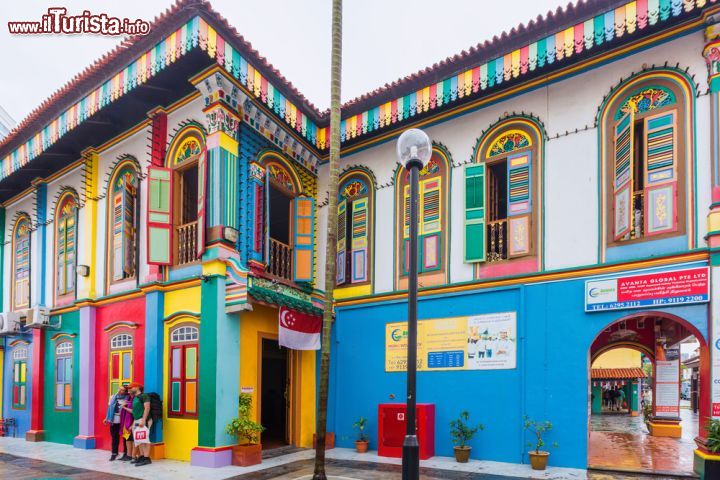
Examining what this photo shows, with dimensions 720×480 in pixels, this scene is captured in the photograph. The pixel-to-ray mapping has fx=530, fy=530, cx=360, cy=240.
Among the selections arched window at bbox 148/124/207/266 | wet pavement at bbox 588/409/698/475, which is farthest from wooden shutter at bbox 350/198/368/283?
wet pavement at bbox 588/409/698/475

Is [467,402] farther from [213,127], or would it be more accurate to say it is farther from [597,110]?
[213,127]

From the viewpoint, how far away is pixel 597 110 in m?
9.64

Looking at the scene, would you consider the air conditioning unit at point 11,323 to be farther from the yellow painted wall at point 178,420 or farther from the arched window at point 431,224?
the arched window at point 431,224

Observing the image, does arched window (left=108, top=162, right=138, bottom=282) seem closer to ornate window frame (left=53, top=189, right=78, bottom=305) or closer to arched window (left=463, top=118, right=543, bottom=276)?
ornate window frame (left=53, top=189, right=78, bottom=305)

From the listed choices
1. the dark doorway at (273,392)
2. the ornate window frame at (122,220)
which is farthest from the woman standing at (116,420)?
the dark doorway at (273,392)

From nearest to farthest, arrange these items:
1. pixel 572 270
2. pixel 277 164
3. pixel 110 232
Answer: pixel 572 270
pixel 277 164
pixel 110 232

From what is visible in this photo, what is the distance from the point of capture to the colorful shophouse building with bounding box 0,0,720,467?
895 cm

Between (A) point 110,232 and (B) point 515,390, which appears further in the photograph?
(A) point 110,232

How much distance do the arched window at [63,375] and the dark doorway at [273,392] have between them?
4.79 metres

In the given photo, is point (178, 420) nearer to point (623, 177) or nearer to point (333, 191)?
→ point (333, 191)

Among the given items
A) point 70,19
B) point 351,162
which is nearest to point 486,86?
point 351,162

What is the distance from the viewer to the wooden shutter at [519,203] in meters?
10.2

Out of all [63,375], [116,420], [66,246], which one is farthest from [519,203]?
[63,375]

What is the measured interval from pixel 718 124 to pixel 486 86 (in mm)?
3976
